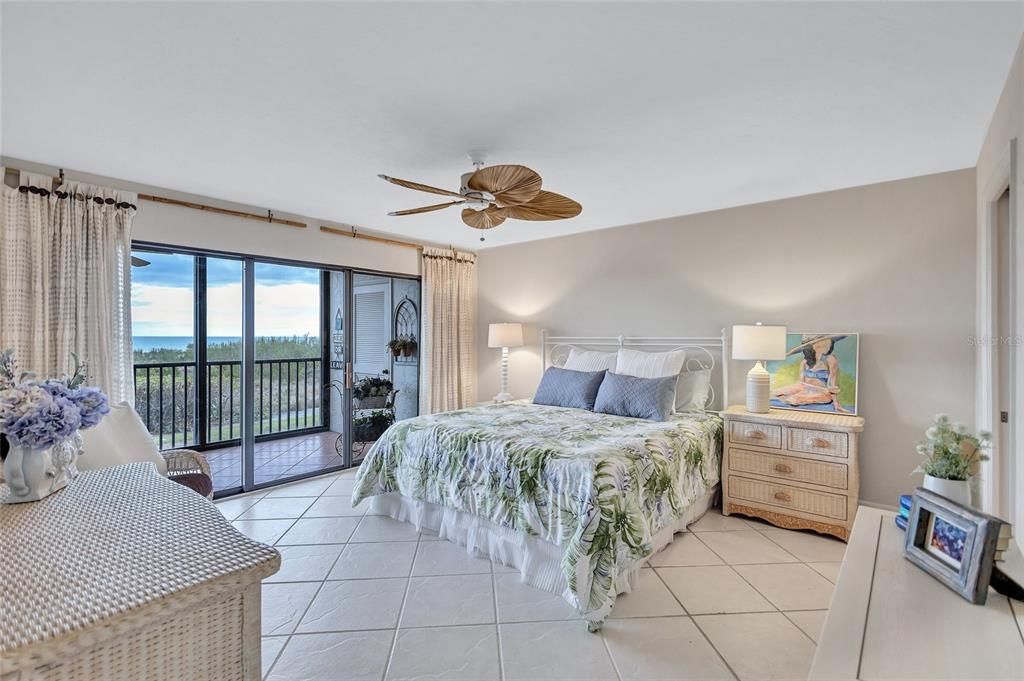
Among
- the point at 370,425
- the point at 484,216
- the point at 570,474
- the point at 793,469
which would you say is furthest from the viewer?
the point at 370,425

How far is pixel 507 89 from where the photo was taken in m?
2.01

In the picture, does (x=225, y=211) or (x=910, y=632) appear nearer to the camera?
(x=910, y=632)

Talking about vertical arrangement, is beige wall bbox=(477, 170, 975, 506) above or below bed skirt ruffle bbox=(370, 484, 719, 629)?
above

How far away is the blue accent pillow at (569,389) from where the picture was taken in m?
3.91

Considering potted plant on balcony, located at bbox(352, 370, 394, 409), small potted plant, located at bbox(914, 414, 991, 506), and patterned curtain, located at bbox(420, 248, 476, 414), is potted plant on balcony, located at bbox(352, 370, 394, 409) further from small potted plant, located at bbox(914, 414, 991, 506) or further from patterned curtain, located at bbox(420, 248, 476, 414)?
small potted plant, located at bbox(914, 414, 991, 506)

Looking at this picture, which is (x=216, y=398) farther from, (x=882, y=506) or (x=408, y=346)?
(x=882, y=506)

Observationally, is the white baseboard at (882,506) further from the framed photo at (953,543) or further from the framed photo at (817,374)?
the framed photo at (953,543)

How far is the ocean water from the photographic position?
3612 mm

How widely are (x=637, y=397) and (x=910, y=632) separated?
2581 millimetres

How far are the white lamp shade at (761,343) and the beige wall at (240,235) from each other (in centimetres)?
346

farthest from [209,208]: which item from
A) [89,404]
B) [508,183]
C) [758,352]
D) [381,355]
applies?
[758,352]

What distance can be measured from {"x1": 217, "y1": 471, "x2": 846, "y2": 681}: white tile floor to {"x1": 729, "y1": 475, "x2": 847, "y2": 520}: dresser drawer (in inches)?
7.2

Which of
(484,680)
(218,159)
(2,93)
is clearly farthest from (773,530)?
(2,93)

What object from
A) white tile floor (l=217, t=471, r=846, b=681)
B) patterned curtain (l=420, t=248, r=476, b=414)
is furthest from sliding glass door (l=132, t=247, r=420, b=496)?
white tile floor (l=217, t=471, r=846, b=681)
